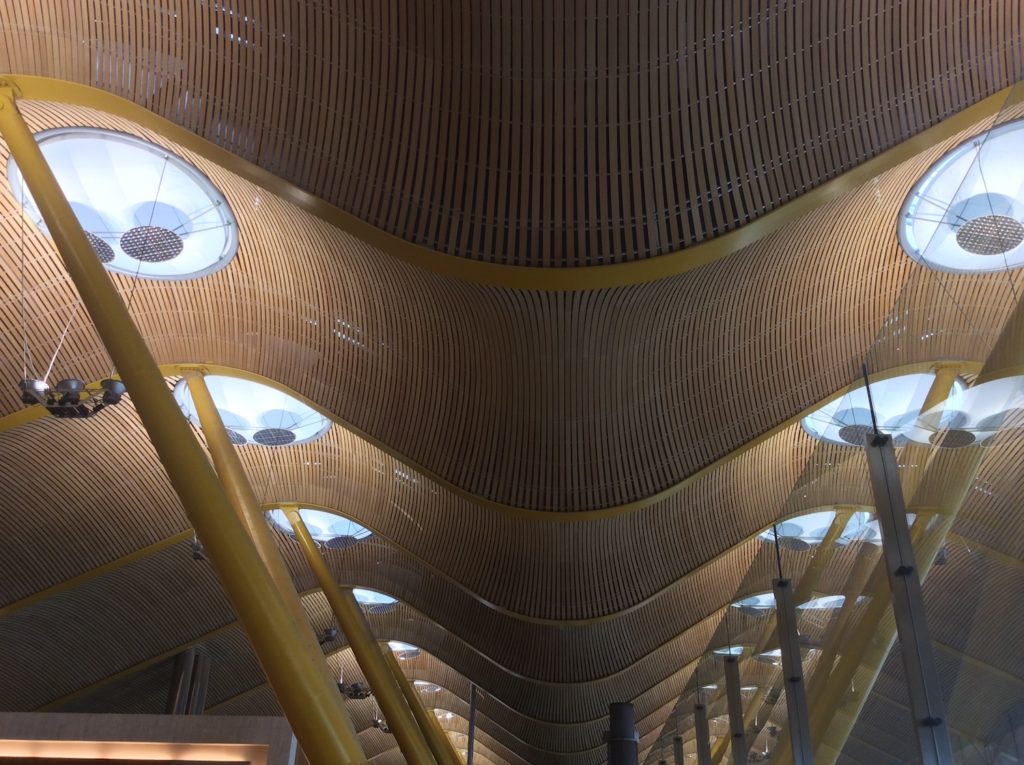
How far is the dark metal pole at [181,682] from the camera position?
2411cm

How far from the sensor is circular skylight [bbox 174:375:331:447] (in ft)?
58.3

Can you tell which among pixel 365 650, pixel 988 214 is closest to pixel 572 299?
pixel 988 214

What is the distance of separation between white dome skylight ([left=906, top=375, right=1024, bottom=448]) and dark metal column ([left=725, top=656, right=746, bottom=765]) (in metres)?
5.82

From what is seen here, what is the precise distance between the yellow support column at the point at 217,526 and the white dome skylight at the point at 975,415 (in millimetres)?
6524

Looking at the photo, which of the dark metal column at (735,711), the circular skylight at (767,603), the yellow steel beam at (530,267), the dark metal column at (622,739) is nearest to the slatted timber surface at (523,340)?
the yellow steel beam at (530,267)

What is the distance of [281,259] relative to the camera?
14102 millimetres

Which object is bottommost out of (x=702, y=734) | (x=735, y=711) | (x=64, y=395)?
(x=735, y=711)

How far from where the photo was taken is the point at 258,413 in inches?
737

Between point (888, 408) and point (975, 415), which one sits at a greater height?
point (888, 408)

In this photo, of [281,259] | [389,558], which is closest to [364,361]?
[281,259]

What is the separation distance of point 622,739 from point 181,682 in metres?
17.8

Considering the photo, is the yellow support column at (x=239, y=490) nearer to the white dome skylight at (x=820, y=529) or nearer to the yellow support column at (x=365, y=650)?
the white dome skylight at (x=820, y=529)

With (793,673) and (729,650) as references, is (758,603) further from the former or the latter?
(729,650)

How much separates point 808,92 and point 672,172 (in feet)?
4.94
